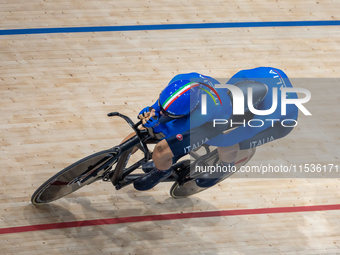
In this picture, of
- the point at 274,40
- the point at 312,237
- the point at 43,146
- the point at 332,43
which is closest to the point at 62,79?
the point at 43,146

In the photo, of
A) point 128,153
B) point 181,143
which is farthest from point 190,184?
point 181,143

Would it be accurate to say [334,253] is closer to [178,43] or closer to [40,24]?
[178,43]

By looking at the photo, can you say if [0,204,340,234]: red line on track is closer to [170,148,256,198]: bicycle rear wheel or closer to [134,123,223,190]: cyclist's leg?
[170,148,256,198]: bicycle rear wheel

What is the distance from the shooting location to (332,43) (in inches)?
189

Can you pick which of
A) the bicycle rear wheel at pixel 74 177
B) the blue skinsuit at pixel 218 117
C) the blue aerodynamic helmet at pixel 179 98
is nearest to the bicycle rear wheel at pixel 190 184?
the blue skinsuit at pixel 218 117

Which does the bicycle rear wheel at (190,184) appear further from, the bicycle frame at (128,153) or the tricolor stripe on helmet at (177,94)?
the tricolor stripe on helmet at (177,94)

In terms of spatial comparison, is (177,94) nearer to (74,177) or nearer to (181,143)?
(181,143)

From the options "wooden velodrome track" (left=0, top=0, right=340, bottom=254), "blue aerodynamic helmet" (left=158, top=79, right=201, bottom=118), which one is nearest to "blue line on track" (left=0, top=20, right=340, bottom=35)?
"wooden velodrome track" (left=0, top=0, right=340, bottom=254)

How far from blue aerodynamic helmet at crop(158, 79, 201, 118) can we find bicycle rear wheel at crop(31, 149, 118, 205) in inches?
26.1

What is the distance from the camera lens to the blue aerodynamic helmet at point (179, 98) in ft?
7.70

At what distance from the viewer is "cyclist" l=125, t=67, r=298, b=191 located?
94.2 inches

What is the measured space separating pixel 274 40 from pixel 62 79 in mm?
2699

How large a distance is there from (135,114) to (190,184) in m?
1.08

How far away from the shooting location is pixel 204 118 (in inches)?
98.7
